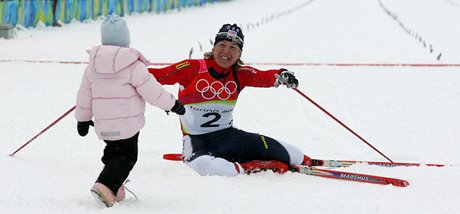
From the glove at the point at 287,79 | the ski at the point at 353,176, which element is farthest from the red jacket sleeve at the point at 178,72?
the ski at the point at 353,176

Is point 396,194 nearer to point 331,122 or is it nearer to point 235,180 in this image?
point 235,180

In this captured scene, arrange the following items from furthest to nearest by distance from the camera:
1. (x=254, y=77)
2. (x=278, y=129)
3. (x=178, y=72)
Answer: (x=278, y=129) < (x=254, y=77) < (x=178, y=72)

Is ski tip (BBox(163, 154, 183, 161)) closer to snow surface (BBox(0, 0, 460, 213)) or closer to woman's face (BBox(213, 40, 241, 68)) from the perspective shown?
snow surface (BBox(0, 0, 460, 213))

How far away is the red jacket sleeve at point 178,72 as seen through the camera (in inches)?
187

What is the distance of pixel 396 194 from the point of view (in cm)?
406

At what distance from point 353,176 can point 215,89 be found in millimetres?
1343

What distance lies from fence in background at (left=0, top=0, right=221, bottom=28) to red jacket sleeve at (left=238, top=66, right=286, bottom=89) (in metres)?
13.4

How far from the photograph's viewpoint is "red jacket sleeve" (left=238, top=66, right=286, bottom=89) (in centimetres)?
503

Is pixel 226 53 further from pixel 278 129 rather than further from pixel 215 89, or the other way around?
pixel 278 129

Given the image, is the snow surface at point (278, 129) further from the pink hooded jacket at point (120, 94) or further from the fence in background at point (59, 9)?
the fence in background at point (59, 9)

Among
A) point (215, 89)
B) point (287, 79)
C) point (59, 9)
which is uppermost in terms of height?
point (287, 79)

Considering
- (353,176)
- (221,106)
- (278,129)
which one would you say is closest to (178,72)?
(221,106)

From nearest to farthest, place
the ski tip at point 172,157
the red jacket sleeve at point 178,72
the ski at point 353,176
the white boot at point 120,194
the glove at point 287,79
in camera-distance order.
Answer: the white boot at point 120,194 → the ski at point 353,176 → the red jacket sleeve at point 178,72 → the glove at point 287,79 → the ski tip at point 172,157

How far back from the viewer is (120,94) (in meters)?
3.67
